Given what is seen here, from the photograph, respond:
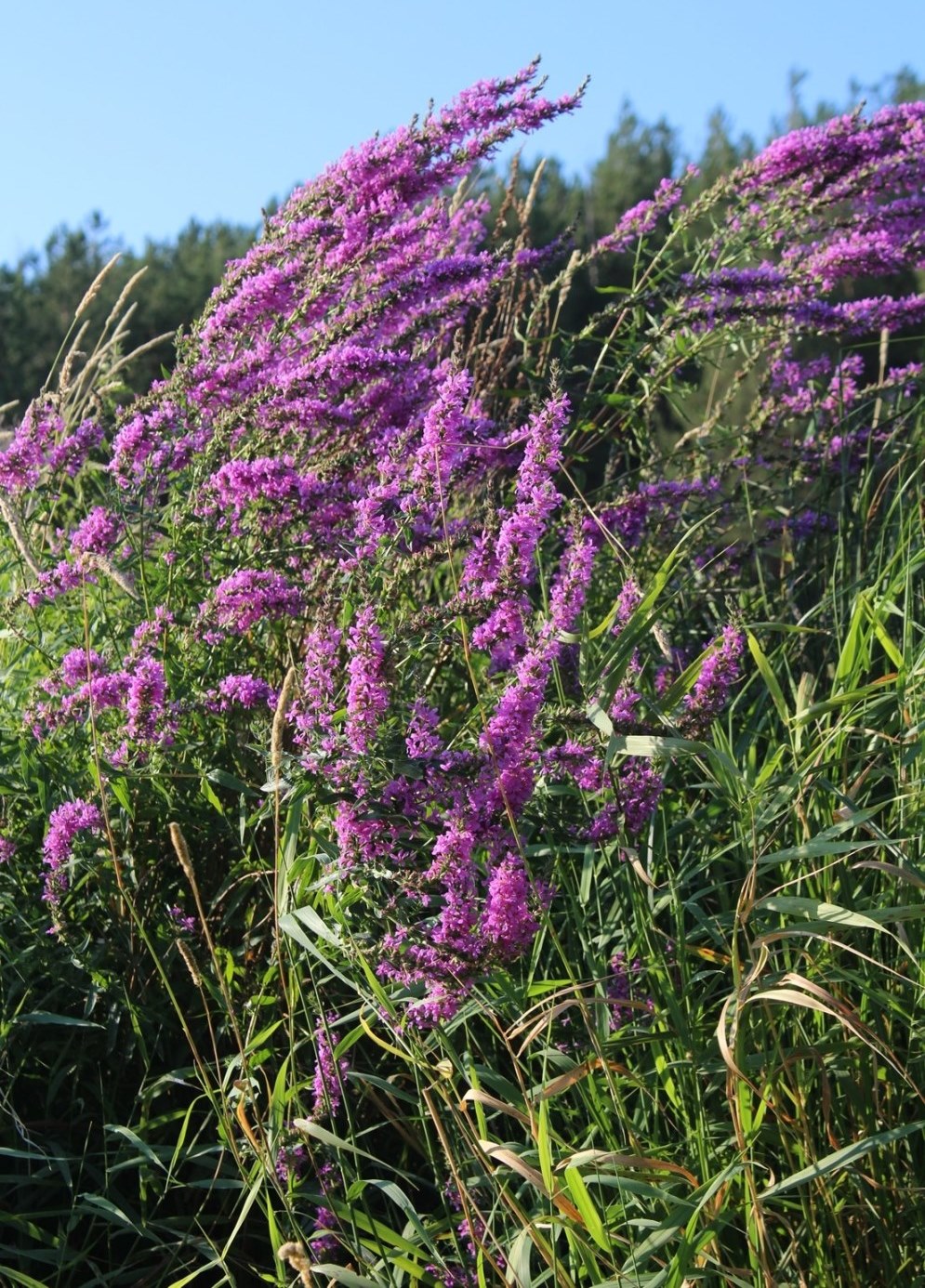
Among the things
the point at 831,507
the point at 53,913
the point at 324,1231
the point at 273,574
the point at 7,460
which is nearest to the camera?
the point at 324,1231

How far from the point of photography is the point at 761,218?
12.7 ft

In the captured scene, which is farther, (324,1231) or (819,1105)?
(819,1105)

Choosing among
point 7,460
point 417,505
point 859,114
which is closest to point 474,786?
point 417,505

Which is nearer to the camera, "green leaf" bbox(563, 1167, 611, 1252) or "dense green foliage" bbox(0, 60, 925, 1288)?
"green leaf" bbox(563, 1167, 611, 1252)

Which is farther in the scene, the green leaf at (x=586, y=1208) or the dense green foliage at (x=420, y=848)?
the dense green foliage at (x=420, y=848)

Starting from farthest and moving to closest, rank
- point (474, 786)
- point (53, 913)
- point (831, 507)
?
point (831, 507), point (53, 913), point (474, 786)

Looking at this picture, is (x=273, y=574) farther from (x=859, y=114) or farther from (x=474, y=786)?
(x=859, y=114)

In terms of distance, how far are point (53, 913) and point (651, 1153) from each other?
1111 millimetres

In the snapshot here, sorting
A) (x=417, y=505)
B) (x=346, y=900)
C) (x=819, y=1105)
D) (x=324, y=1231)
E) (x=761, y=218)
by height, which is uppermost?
(x=761, y=218)

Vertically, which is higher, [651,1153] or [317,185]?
[317,185]

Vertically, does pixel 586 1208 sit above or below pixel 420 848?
below

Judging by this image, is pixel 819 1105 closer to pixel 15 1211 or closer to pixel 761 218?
pixel 15 1211

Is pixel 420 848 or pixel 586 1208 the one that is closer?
pixel 586 1208

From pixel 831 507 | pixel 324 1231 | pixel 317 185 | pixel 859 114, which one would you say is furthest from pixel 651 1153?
pixel 859 114
